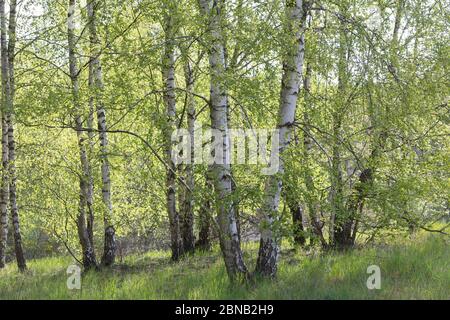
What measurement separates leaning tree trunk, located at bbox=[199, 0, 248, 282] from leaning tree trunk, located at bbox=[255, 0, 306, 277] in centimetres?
47

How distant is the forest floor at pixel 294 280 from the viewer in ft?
25.2

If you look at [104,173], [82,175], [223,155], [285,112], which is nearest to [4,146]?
[104,173]

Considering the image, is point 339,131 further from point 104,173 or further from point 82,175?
point 104,173

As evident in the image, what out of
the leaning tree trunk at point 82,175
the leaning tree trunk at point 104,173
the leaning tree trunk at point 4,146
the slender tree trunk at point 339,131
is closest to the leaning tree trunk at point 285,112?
the slender tree trunk at point 339,131

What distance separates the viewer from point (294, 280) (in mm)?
8453

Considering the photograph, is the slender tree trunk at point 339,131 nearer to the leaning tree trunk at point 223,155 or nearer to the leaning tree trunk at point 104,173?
the leaning tree trunk at point 223,155

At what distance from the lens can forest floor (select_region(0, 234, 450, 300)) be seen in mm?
7676

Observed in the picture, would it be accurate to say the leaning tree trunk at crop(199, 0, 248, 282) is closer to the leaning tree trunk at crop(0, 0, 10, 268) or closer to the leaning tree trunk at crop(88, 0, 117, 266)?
the leaning tree trunk at crop(88, 0, 117, 266)

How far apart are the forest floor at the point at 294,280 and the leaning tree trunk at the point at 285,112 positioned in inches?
17.3

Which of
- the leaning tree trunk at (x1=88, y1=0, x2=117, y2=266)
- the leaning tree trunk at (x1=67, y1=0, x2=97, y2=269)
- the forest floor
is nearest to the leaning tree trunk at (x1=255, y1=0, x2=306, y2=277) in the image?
the forest floor

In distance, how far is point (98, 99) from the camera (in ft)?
28.3

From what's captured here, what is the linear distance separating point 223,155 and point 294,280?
7.64 ft
